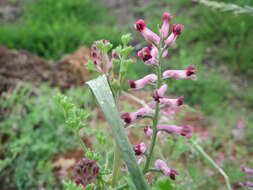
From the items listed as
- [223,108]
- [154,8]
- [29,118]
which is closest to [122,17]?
[154,8]

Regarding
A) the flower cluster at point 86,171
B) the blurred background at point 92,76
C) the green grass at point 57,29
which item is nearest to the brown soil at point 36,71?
the blurred background at point 92,76

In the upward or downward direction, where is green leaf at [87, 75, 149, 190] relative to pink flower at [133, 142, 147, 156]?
upward

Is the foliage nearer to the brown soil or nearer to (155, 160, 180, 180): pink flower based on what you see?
the brown soil

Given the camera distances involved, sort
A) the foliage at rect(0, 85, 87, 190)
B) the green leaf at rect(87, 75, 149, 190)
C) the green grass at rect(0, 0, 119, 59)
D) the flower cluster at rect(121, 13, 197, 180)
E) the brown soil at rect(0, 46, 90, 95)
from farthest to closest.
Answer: the green grass at rect(0, 0, 119, 59), the brown soil at rect(0, 46, 90, 95), the foliage at rect(0, 85, 87, 190), the flower cluster at rect(121, 13, 197, 180), the green leaf at rect(87, 75, 149, 190)

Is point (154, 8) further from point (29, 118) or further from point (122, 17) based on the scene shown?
point (29, 118)

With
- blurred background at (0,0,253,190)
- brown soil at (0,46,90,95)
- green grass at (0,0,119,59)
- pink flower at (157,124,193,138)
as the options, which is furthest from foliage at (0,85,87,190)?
green grass at (0,0,119,59)

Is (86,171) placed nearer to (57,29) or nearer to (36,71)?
(36,71)

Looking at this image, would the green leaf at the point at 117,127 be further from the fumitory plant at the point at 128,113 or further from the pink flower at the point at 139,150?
the pink flower at the point at 139,150

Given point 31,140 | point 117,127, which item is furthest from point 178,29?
point 31,140
